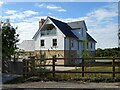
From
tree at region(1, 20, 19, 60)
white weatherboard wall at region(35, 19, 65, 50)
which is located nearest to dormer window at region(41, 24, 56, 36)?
white weatherboard wall at region(35, 19, 65, 50)

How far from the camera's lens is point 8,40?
1906 centimetres

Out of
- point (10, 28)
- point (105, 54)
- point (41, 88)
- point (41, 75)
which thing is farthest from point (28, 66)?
point (105, 54)

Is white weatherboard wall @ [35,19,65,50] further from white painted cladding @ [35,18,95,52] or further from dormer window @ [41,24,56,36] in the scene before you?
dormer window @ [41,24,56,36]

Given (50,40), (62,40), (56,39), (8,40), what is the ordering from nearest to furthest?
(8,40) → (62,40) → (56,39) → (50,40)

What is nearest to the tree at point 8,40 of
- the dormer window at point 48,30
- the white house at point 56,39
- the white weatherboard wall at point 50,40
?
the white house at point 56,39

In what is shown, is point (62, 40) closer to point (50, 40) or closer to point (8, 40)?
point (50, 40)

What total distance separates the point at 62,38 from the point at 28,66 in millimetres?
20482

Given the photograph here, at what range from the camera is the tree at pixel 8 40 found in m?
18.2

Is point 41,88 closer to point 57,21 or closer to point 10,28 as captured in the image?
point 10,28

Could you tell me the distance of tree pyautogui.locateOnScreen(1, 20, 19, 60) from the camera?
18.2m

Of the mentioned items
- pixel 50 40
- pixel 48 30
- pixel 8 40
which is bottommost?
pixel 8 40

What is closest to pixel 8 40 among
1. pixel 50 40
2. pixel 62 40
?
pixel 62 40

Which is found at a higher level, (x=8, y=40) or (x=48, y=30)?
(x=48, y=30)

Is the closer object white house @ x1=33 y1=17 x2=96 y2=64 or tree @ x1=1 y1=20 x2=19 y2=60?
tree @ x1=1 y1=20 x2=19 y2=60
